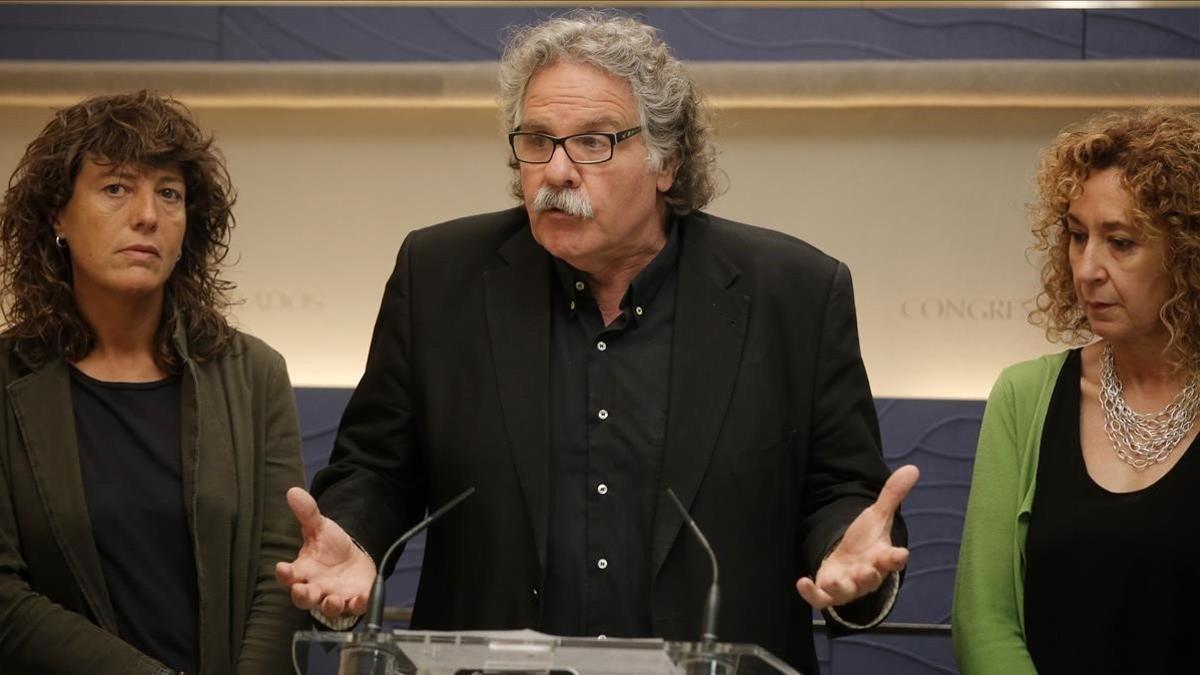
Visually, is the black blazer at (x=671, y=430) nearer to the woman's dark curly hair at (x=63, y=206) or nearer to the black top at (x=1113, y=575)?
the black top at (x=1113, y=575)

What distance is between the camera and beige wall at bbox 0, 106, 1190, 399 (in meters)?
4.86

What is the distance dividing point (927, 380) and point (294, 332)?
1.95 m

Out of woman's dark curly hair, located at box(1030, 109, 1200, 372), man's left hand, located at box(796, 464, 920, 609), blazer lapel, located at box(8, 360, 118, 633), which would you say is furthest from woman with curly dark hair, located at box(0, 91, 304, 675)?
woman's dark curly hair, located at box(1030, 109, 1200, 372)

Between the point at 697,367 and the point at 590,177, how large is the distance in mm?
366

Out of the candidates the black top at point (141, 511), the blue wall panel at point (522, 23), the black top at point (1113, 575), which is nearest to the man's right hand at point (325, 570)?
the black top at point (141, 511)

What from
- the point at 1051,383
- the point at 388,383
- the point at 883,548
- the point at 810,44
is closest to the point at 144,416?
the point at 388,383

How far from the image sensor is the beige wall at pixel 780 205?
4.86 meters

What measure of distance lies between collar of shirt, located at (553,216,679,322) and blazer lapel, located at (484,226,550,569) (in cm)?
4

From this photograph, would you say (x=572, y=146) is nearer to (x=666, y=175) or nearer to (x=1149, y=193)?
(x=666, y=175)

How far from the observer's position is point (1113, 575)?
104 inches

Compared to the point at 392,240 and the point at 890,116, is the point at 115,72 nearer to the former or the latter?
the point at 392,240

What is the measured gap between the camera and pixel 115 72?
15.9 ft

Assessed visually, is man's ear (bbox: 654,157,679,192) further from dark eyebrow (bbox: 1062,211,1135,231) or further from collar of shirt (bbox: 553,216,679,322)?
dark eyebrow (bbox: 1062,211,1135,231)

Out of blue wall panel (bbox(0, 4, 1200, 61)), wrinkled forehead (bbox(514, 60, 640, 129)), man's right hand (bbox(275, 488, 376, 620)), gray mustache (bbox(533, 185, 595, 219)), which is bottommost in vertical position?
man's right hand (bbox(275, 488, 376, 620))
